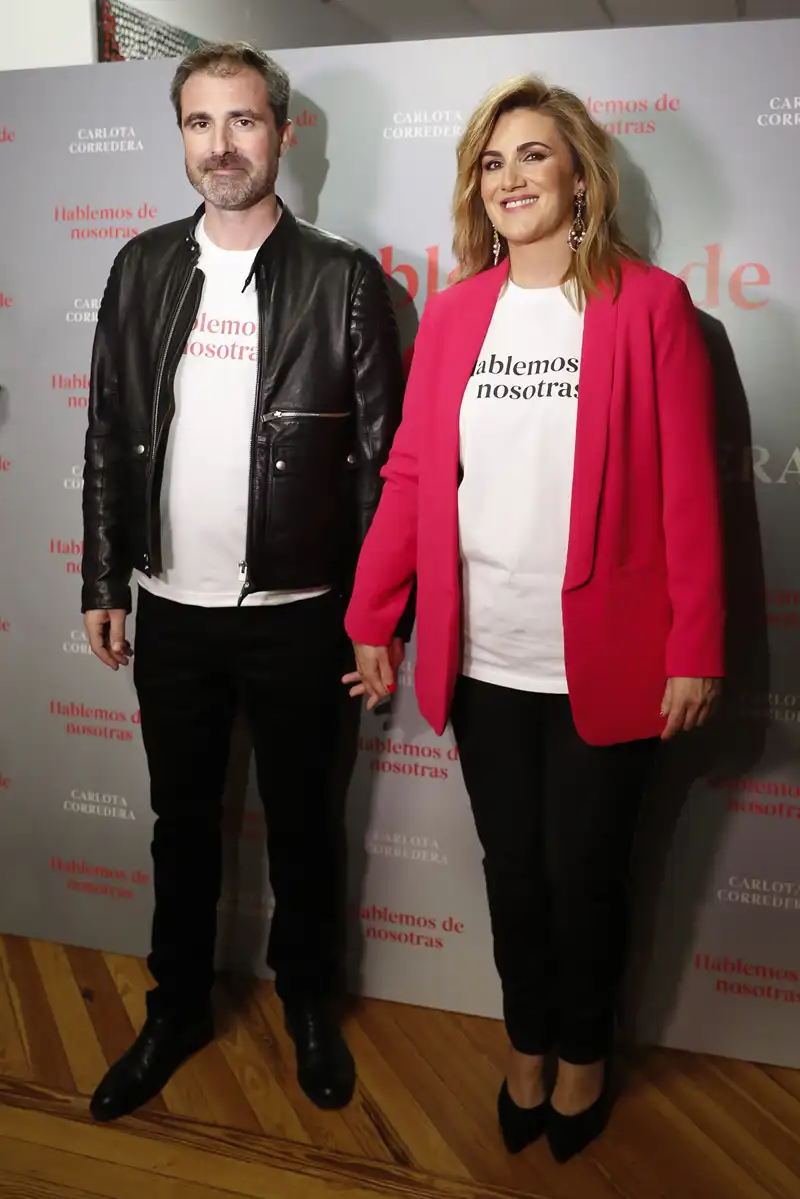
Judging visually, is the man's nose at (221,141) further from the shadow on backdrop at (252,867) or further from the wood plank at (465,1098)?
the wood plank at (465,1098)

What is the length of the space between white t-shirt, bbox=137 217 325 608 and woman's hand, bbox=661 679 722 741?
2.18ft

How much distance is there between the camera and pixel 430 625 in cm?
154

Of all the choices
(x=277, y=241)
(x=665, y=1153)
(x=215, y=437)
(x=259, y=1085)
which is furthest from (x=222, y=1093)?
(x=277, y=241)

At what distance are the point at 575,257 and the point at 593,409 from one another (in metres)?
0.24

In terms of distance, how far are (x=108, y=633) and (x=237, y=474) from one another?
43cm

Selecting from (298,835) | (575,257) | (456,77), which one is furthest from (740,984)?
(456,77)

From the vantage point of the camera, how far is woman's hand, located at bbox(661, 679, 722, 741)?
1415 millimetres

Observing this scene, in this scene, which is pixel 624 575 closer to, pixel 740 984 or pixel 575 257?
pixel 575 257

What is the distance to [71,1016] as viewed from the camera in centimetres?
204

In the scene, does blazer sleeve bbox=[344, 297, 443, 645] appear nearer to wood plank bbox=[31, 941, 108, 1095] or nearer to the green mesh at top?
wood plank bbox=[31, 941, 108, 1095]

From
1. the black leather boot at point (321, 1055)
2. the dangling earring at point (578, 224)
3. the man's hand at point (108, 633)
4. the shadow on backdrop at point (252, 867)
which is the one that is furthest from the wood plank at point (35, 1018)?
the dangling earring at point (578, 224)

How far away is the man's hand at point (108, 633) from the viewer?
70.8 inches

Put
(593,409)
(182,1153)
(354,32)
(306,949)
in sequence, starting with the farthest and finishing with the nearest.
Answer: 1. (354,32)
2. (306,949)
3. (182,1153)
4. (593,409)

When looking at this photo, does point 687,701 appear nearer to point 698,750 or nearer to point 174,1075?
point 698,750
